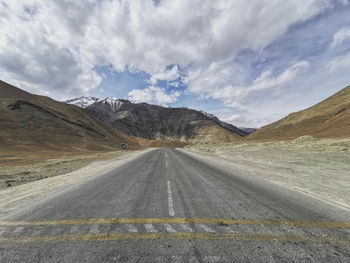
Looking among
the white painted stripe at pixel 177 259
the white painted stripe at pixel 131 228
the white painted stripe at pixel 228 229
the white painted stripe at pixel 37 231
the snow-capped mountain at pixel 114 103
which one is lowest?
the white painted stripe at pixel 37 231

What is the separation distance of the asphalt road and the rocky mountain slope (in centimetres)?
12108

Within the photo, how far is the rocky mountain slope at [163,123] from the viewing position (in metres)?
133

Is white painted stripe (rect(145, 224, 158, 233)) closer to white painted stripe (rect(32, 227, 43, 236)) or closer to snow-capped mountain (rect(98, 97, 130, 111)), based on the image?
white painted stripe (rect(32, 227, 43, 236))

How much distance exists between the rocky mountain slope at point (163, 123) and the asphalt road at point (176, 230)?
121083mm

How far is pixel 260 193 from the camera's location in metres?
5.75

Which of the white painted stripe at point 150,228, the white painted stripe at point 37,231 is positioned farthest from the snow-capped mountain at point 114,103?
the white painted stripe at point 150,228

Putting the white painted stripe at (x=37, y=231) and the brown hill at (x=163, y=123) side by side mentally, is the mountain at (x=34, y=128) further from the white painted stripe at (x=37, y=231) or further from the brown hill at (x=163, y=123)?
the brown hill at (x=163, y=123)

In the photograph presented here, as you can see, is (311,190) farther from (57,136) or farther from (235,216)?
(57,136)

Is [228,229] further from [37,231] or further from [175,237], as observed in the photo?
[37,231]

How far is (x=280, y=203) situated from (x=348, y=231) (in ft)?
5.10

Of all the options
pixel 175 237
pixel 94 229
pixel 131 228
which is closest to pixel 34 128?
pixel 94 229

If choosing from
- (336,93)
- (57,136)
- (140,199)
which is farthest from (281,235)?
(336,93)

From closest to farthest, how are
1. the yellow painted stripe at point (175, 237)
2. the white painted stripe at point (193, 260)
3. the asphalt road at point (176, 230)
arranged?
the white painted stripe at point (193, 260), the asphalt road at point (176, 230), the yellow painted stripe at point (175, 237)

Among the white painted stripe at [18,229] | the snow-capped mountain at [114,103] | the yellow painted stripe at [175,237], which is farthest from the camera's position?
the snow-capped mountain at [114,103]
